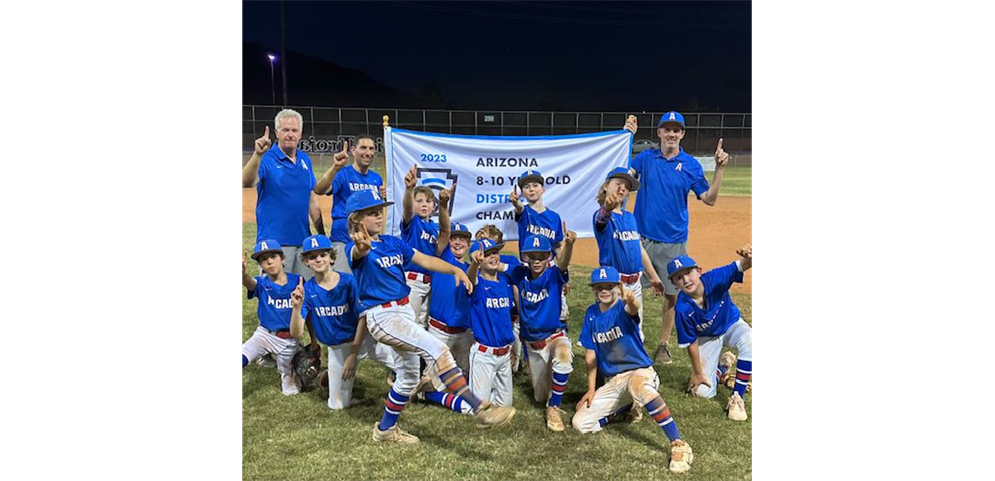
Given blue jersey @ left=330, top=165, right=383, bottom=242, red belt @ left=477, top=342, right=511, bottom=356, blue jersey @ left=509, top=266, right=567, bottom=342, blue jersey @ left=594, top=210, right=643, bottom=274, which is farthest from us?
blue jersey @ left=330, top=165, right=383, bottom=242

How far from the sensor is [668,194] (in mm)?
7629

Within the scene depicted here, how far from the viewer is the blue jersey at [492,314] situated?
20.3 feet

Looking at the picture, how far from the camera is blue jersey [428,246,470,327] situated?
21.6 feet

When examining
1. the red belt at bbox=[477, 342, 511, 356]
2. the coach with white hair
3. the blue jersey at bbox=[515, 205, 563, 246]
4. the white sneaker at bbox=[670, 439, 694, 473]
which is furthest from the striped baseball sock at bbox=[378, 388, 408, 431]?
the blue jersey at bbox=[515, 205, 563, 246]

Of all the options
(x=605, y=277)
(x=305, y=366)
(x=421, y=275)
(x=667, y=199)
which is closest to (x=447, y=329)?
(x=421, y=275)

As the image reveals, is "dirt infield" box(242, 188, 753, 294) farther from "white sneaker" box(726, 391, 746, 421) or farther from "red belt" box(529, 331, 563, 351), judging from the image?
"red belt" box(529, 331, 563, 351)

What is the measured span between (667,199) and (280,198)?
4.65m

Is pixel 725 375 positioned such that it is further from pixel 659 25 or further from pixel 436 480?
pixel 659 25

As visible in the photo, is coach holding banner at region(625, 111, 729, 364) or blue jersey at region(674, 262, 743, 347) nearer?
blue jersey at region(674, 262, 743, 347)

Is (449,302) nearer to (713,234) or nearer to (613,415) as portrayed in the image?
(613,415)

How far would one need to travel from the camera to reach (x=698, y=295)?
20.8 feet

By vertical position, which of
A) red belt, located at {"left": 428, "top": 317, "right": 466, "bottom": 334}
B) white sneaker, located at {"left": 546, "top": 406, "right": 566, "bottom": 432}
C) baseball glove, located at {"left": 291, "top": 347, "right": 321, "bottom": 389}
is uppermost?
red belt, located at {"left": 428, "top": 317, "right": 466, "bottom": 334}

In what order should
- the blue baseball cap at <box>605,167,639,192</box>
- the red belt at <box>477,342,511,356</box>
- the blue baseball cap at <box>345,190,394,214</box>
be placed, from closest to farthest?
1. the blue baseball cap at <box>345,190,394,214</box>
2. the red belt at <box>477,342,511,356</box>
3. the blue baseball cap at <box>605,167,639,192</box>

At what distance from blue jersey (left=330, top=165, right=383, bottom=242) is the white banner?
503 mm
